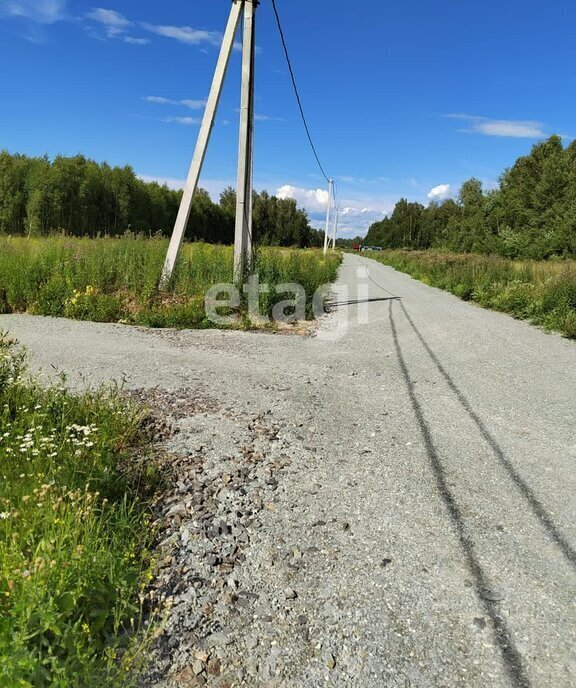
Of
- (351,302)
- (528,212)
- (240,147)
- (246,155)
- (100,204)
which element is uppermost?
(528,212)

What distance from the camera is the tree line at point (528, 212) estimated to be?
107ft

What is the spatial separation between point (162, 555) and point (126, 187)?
4704 centimetres

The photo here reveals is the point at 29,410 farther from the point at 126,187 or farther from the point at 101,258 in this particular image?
the point at 126,187

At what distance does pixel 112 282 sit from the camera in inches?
374

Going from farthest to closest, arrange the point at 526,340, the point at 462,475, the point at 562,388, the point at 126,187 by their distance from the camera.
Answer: the point at 126,187, the point at 526,340, the point at 562,388, the point at 462,475

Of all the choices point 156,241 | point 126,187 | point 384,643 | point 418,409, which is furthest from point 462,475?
point 126,187

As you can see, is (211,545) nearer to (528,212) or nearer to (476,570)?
(476,570)

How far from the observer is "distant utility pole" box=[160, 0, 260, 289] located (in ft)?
28.6

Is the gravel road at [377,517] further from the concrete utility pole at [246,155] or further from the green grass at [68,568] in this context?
the concrete utility pole at [246,155]

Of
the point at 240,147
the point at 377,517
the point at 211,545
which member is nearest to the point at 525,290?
the point at 240,147

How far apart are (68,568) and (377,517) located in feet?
5.58

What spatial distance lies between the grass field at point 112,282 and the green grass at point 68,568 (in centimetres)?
568

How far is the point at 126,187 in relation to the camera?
4378cm

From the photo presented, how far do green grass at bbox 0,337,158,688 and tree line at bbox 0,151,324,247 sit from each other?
19.0 meters
